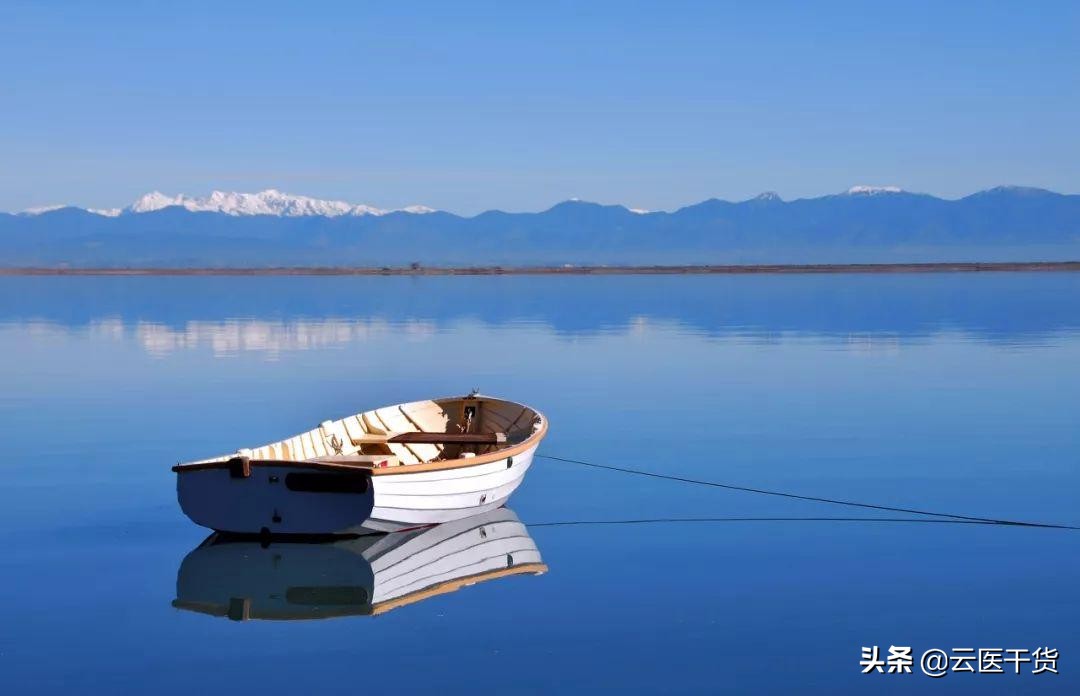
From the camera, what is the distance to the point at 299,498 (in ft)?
56.0

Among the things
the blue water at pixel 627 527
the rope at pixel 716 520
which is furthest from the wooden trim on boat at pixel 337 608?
the rope at pixel 716 520

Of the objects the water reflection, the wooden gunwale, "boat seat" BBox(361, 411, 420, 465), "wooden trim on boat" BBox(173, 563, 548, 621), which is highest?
the wooden gunwale

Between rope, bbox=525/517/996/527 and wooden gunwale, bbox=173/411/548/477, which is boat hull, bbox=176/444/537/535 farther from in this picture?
rope, bbox=525/517/996/527

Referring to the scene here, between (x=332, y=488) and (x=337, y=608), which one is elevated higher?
(x=332, y=488)

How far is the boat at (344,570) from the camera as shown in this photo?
15.2 m

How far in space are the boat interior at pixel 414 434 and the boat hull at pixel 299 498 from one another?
65 cm

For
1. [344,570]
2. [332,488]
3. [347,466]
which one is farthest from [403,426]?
[344,570]

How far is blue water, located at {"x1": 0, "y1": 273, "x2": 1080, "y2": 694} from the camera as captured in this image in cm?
1298

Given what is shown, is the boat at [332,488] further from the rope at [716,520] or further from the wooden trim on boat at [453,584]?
the wooden trim on boat at [453,584]

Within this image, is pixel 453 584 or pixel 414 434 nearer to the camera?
pixel 453 584

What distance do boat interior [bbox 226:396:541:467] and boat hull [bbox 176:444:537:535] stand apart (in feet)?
2.12

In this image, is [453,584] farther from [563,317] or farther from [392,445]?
[563,317]

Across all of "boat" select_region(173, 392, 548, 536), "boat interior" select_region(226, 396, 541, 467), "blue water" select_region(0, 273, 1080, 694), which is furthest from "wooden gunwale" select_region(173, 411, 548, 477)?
"blue water" select_region(0, 273, 1080, 694)

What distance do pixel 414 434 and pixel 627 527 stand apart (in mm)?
3929
